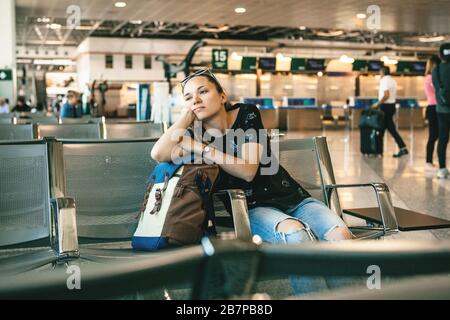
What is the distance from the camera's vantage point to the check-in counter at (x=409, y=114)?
81.0ft

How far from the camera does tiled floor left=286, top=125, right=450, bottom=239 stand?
5.92 metres

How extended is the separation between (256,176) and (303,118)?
69.6ft

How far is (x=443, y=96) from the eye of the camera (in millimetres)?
7863

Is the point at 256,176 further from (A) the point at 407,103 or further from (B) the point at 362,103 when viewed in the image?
(A) the point at 407,103

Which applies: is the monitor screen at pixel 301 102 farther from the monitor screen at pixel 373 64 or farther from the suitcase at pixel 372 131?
the suitcase at pixel 372 131

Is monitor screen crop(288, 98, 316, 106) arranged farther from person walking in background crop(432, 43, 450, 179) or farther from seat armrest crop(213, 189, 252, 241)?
seat armrest crop(213, 189, 252, 241)

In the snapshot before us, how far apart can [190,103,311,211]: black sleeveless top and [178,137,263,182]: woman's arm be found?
50mm

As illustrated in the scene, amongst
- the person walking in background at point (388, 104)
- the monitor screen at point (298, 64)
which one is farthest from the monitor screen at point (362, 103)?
the person walking in background at point (388, 104)

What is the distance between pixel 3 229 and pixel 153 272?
7.09ft

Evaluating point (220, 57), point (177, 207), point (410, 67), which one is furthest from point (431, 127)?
point (410, 67)

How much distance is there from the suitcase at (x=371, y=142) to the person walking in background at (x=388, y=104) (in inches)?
4.8

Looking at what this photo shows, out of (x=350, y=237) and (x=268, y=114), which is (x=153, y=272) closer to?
(x=350, y=237)

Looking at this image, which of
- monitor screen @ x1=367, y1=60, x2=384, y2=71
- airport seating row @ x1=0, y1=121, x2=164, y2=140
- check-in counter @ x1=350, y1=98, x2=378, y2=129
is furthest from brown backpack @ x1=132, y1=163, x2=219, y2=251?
monitor screen @ x1=367, y1=60, x2=384, y2=71
